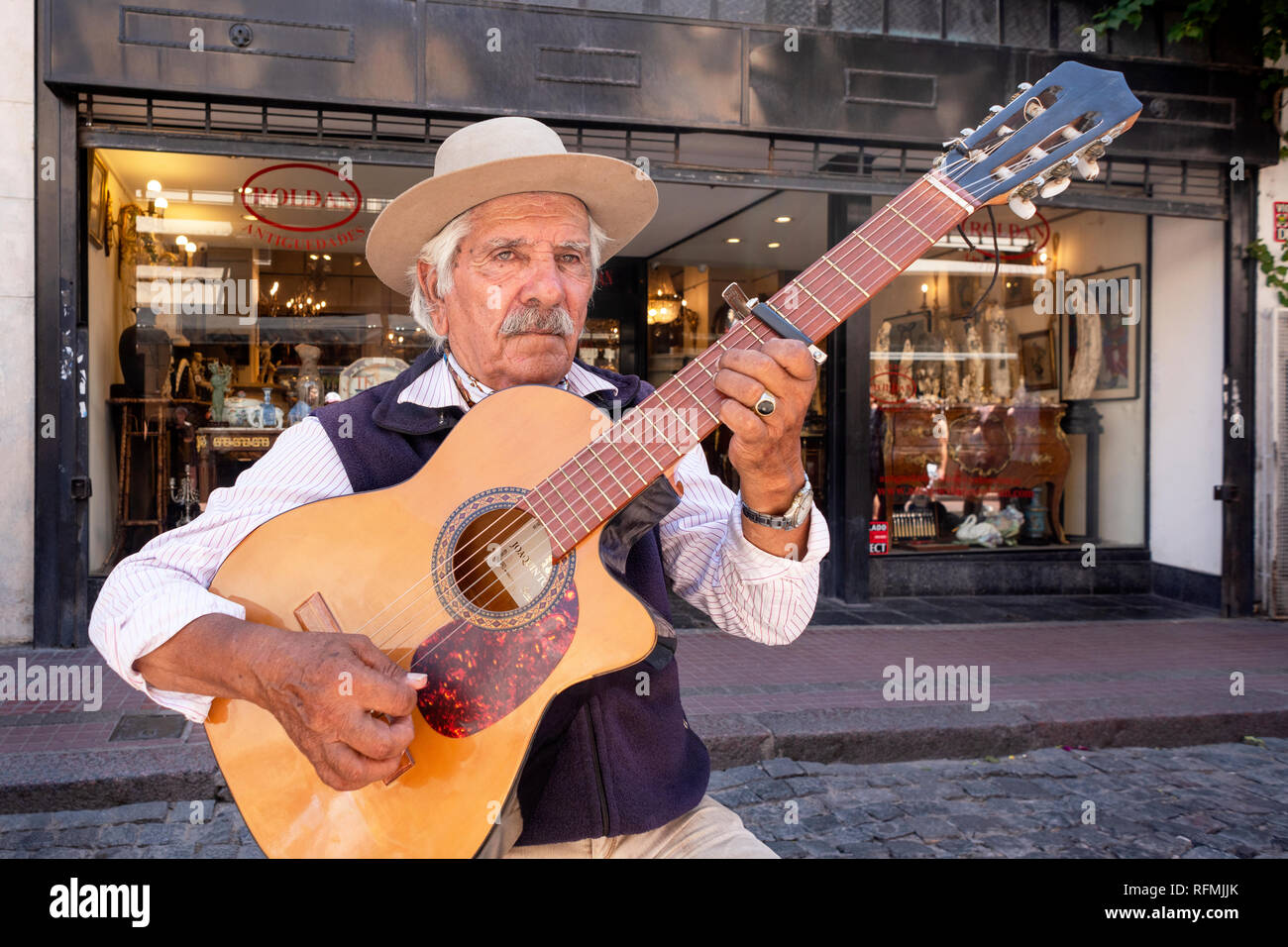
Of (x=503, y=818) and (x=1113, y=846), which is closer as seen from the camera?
(x=503, y=818)

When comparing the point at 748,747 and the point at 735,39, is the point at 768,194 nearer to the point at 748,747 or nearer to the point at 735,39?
the point at 735,39

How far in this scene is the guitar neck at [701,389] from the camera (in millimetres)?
1594

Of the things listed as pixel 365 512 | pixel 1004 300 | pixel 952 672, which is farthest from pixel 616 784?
pixel 1004 300

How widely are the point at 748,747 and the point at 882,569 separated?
11.8 ft

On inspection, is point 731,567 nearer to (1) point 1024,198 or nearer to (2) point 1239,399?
(1) point 1024,198

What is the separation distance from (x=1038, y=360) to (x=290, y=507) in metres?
8.14

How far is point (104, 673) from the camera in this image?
5414 millimetres

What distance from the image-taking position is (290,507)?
179 centimetres

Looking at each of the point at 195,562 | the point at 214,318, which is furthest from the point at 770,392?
the point at 214,318

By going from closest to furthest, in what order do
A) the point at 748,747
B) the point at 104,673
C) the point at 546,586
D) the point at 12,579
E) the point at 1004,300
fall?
the point at 546,586 → the point at 748,747 → the point at 104,673 → the point at 12,579 → the point at 1004,300

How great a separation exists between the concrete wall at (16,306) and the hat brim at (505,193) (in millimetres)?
4731

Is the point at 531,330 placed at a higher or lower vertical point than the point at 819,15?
lower

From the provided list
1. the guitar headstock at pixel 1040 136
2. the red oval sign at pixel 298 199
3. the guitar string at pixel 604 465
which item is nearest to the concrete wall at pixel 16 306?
the red oval sign at pixel 298 199

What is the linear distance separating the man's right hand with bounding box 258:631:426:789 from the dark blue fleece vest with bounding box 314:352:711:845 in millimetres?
251
